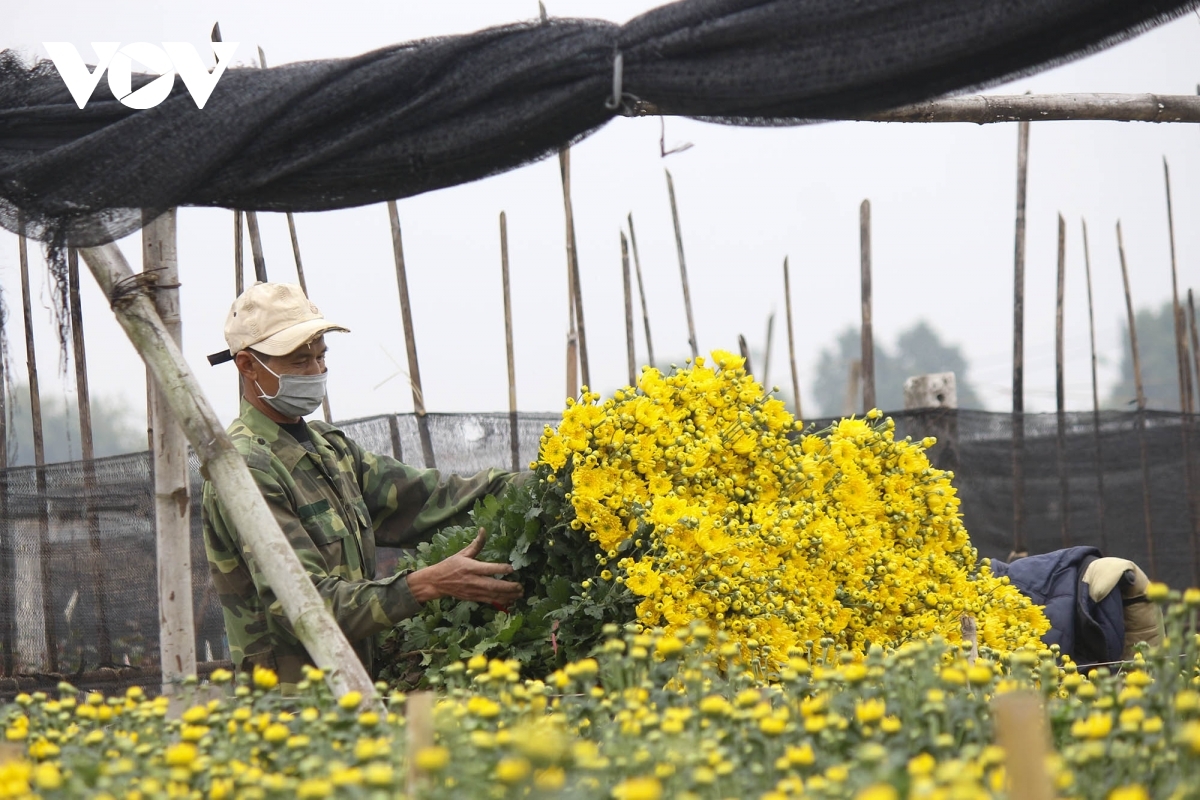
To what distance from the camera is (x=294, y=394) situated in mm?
3277

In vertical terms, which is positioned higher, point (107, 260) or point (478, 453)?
point (107, 260)

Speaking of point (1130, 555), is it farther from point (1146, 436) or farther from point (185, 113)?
point (185, 113)

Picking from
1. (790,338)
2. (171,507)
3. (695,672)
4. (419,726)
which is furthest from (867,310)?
(419,726)

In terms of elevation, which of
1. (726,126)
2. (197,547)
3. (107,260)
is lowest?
(197,547)

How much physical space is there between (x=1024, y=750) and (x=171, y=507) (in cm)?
202

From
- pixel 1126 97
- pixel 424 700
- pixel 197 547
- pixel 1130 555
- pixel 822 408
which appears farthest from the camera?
pixel 822 408

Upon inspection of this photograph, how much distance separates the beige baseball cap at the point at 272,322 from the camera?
10.6ft

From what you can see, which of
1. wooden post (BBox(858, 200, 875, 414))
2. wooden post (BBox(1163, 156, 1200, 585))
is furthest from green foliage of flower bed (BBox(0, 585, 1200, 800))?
wooden post (BBox(1163, 156, 1200, 585))

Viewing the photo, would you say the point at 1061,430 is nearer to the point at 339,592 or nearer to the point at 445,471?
the point at 445,471

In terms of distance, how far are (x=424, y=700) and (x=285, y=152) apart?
1.33 m

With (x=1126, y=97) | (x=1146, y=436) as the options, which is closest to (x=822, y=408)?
(x=1146, y=436)

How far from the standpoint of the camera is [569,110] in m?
2.24

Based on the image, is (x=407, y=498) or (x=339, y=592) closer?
(x=339, y=592)

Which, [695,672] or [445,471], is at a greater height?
[445,471]
